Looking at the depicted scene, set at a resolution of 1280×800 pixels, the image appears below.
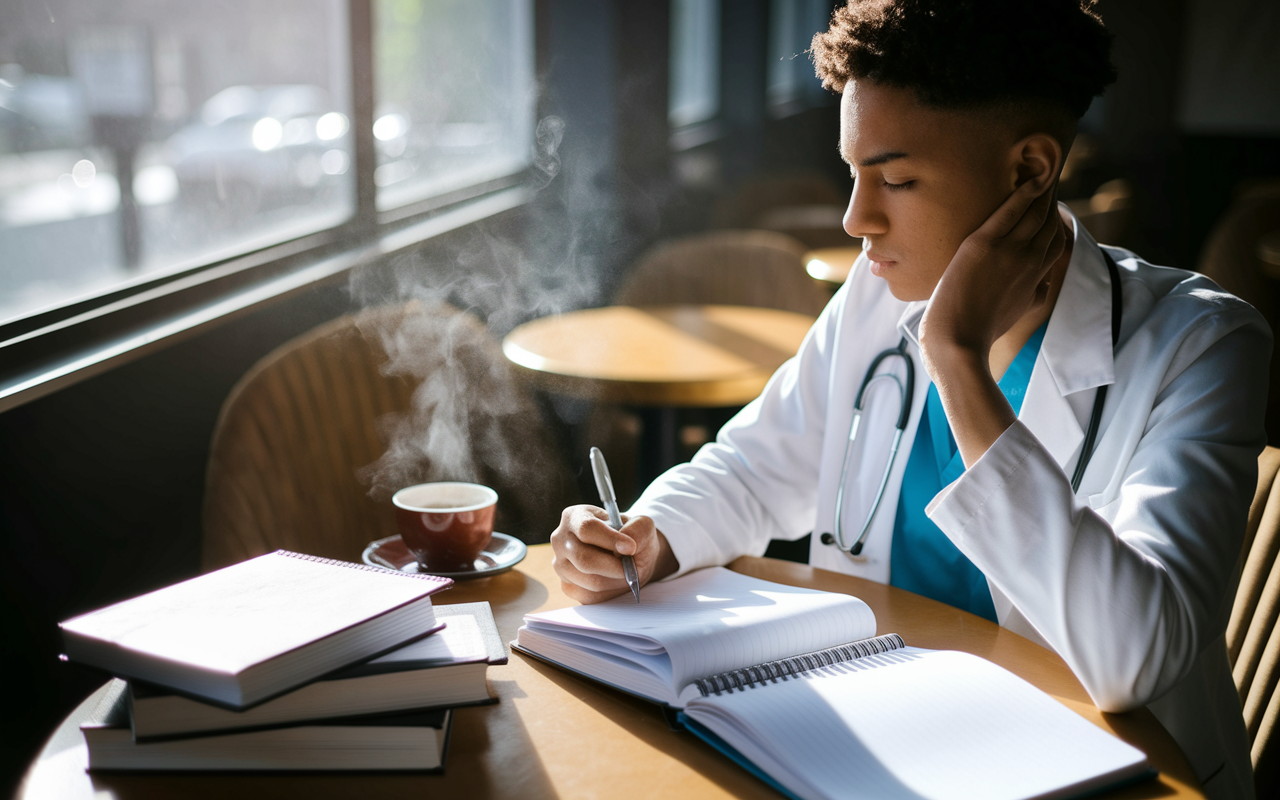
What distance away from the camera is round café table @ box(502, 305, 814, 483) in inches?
83.2

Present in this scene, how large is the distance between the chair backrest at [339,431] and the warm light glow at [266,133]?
0.77 meters

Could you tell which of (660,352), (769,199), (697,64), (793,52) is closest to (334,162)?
(660,352)

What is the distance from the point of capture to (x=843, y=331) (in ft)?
4.70

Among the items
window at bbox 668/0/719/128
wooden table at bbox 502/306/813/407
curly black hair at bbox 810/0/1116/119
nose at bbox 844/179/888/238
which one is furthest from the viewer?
window at bbox 668/0/719/128

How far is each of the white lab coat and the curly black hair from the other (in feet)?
0.80

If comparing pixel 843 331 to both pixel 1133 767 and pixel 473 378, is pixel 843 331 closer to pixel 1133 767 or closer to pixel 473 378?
pixel 1133 767

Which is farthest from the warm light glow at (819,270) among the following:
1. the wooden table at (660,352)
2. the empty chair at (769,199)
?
the empty chair at (769,199)

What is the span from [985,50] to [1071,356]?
0.37 m

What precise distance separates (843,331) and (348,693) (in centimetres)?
91

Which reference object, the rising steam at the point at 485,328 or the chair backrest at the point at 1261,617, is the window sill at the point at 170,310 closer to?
the rising steam at the point at 485,328

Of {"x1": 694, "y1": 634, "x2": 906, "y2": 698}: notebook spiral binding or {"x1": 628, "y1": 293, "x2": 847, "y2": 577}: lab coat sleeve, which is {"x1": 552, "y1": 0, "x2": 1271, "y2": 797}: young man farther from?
{"x1": 694, "y1": 634, "x2": 906, "y2": 698}: notebook spiral binding

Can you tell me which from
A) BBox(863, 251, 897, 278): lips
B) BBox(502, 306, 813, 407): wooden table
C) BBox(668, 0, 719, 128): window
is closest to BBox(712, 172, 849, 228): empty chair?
BBox(668, 0, 719, 128): window

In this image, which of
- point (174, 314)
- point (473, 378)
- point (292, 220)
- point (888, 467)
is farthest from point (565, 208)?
point (888, 467)

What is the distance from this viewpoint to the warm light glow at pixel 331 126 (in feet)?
9.06
